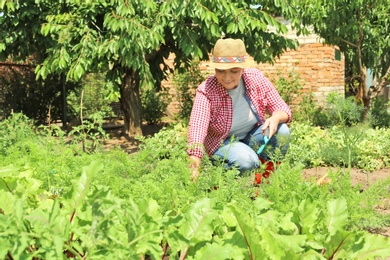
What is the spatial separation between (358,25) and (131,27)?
479 centimetres

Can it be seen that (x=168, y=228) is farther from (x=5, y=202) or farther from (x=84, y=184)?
(x=5, y=202)

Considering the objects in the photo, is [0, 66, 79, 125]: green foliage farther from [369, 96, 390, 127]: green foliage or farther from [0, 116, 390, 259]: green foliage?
[0, 116, 390, 259]: green foliage

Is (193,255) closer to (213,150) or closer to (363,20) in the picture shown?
(213,150)

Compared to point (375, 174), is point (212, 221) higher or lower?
higher

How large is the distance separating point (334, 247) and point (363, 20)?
8929 millimetres

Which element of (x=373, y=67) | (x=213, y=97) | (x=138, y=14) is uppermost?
(x=138, y=14)

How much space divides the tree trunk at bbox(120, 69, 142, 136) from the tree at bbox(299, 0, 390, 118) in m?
3.19

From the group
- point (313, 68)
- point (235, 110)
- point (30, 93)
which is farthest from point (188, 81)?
point (235, 110)

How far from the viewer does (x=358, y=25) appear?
34.1 ft

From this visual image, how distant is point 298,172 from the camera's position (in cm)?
285

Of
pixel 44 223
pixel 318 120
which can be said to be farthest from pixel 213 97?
pixel 318 120

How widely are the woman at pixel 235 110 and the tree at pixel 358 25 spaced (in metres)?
5.55

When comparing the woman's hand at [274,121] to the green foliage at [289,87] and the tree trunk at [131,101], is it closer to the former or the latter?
the tree trunk at [131,101]

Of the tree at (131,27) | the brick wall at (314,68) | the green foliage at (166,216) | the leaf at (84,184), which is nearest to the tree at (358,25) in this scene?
the tree at (131,27)
